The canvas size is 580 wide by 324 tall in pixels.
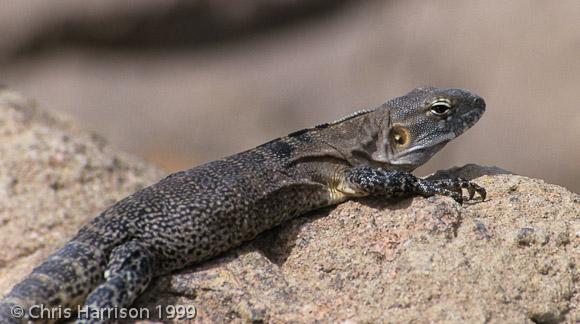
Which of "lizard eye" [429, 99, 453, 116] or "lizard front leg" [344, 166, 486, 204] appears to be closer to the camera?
"lizard front leg" [344, 166, 486, 204]

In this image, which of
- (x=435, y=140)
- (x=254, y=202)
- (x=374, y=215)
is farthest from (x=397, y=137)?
(x=254, y=202)

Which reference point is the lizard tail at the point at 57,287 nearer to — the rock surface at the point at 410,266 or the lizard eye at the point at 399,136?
the rock surface at the point at 410,266

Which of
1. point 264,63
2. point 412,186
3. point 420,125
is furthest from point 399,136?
point 264,63

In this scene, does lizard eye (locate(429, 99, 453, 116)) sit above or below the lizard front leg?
above

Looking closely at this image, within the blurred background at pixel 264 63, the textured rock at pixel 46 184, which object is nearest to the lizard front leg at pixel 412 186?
the textured rock at pixel 46 184

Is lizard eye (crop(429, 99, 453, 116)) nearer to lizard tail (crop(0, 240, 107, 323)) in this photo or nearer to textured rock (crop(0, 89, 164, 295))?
lizard tail (crop(0, 240, 107, 323))

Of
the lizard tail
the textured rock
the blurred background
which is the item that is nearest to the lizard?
the lizard tail

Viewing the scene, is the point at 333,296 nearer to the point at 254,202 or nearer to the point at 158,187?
the point at 254,202
